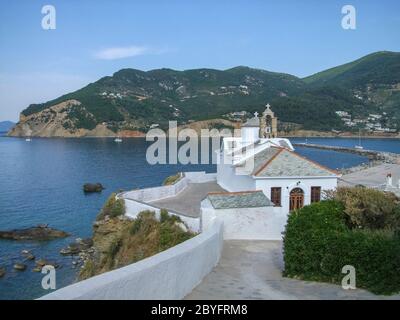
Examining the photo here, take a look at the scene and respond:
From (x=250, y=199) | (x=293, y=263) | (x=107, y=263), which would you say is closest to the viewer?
(x=293, y=263)

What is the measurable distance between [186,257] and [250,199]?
30.7ft

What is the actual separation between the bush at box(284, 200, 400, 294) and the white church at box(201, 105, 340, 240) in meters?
4.91

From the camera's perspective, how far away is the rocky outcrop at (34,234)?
39.9 m

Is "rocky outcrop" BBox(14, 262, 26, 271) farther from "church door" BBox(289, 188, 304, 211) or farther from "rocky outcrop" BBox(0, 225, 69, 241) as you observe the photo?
"church door" BBox(289, 188, 304, 211)

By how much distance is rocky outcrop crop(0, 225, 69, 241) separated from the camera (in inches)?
1570

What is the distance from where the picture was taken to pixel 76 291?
6.40 metres

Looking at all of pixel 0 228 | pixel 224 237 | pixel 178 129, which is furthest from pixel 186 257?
pixel 178 129

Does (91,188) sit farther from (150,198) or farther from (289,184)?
(289,184)

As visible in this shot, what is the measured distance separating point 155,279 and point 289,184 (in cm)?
1731

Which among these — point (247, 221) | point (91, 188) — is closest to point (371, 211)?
point (247, 221)

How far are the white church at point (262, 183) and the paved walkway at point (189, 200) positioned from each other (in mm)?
1441

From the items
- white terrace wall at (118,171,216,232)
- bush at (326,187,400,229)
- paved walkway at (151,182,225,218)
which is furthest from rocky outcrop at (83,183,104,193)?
bush at (326,187,400,229)

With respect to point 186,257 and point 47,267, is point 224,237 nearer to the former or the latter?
point 186,257

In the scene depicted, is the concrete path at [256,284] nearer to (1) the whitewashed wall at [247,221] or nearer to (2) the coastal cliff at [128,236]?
(1) the whitewashed wall at [247,221]
